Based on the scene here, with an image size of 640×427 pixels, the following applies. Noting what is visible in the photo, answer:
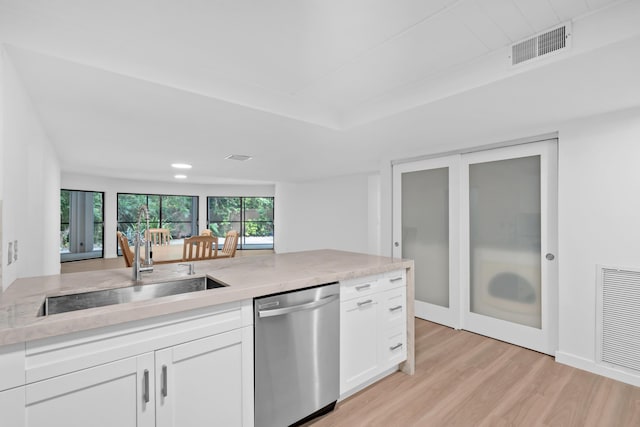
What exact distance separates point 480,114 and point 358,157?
2.07 metres

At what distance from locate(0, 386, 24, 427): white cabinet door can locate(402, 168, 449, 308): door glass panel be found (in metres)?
3.65

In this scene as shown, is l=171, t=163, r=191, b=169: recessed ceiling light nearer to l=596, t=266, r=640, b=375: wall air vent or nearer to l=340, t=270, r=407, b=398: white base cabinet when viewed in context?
l=340, t=270, r=407, b=398: white base cabinet

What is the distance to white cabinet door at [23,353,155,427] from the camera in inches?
41.5

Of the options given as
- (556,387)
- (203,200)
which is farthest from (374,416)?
(203,200)

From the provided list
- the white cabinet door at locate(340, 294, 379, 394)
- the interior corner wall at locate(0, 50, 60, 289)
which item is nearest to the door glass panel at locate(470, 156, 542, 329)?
the white cabinet door at locate(340, 294, 379, 394)

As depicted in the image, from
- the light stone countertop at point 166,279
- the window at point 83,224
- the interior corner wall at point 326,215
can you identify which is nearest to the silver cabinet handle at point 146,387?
the light stone countertop at point 166,279

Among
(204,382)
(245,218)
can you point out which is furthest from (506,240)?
(245,218)

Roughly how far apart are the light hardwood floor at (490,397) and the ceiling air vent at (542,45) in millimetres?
2226

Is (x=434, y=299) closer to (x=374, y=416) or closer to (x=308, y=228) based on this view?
(x=374, y=416)

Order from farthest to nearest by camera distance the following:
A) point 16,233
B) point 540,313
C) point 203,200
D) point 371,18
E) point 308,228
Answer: point 203,200 → point 308,228 → point 540,313 → point 16,233 → point 371,18

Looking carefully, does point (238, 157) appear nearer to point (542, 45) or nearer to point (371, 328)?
point (371, 328)

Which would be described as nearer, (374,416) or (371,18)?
(371,18)

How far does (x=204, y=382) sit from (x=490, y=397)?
198 centimetres

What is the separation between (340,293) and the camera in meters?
1.96
